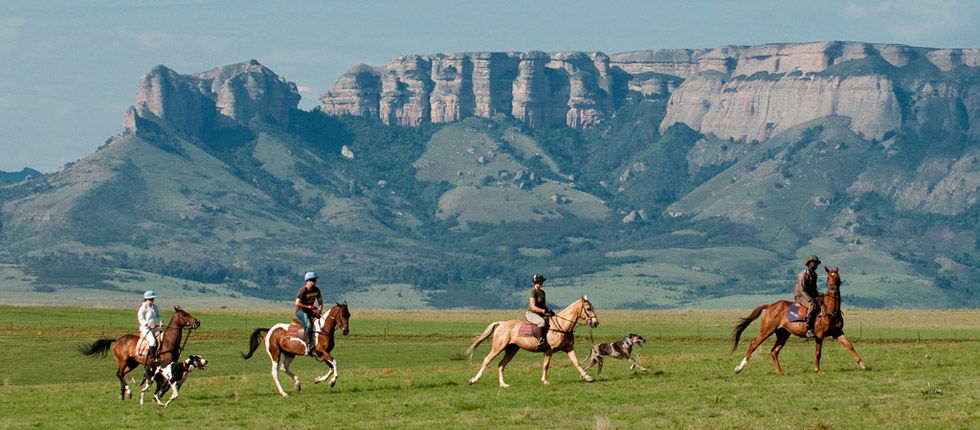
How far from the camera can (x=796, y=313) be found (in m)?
Answer: 44.5

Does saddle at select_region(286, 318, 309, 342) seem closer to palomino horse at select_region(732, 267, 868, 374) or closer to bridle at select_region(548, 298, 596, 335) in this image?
bridle at select_region(548, 298, 596, 335)

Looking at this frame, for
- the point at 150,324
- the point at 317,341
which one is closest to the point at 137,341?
the point at 150,324

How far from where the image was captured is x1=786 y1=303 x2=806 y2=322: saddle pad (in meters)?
44.3

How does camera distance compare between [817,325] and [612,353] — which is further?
[612,353]

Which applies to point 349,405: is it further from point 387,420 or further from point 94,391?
point 94,391

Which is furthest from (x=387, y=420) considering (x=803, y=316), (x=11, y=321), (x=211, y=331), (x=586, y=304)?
(x=11, y=321)

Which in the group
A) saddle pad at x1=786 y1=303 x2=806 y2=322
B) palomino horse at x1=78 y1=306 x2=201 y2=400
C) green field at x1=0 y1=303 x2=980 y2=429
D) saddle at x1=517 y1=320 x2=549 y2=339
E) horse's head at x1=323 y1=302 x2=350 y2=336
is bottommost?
green field at x1=0 y1=303 x2=980 y2=429

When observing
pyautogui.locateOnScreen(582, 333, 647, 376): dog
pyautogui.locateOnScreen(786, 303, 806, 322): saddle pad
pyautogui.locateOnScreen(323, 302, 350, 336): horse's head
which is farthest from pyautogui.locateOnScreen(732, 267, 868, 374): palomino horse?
pyautogui.locateOnScreen(323, 302, 350, 336): horse's head

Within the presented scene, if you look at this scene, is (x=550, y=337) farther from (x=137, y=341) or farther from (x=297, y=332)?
(x=137, y=341)

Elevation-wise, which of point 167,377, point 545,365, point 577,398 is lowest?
point 577,398

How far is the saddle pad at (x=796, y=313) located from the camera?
44344 mm

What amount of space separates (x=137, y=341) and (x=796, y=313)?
737 inches

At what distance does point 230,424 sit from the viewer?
36250 millimetres

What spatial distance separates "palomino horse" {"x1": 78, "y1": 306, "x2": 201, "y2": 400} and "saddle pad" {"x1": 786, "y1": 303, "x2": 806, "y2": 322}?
16.9 m
